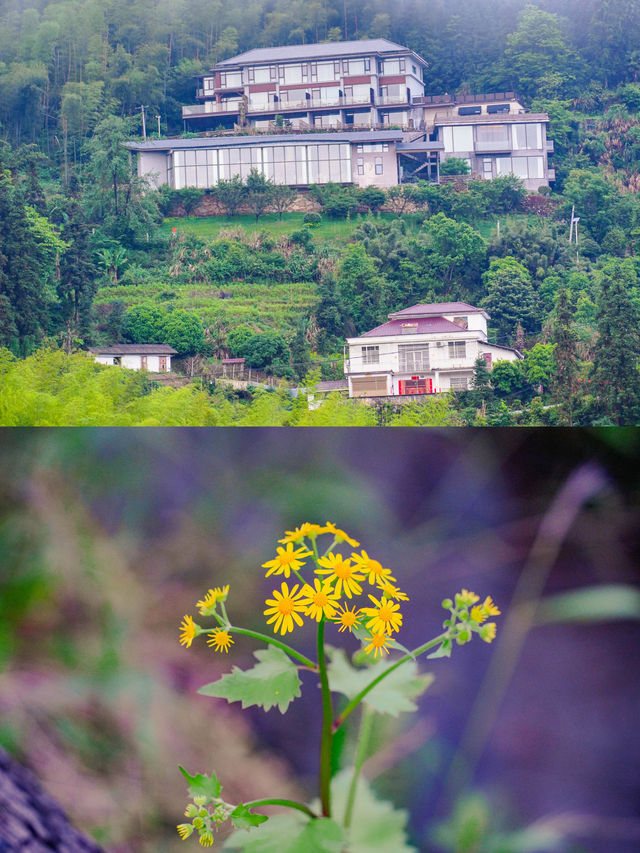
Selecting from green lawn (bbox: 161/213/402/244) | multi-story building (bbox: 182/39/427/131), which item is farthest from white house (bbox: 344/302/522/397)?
multi-story building (bbox: 182/39/427/131)

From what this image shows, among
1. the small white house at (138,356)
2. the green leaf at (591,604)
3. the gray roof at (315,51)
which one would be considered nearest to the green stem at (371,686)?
the green leaf at (591,604)

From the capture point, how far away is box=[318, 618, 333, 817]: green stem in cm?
114

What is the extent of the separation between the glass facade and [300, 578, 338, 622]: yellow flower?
1090mm

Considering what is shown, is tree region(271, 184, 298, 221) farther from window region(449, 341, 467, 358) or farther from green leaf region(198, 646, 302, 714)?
green leaf region(198, 646, 302, 714)

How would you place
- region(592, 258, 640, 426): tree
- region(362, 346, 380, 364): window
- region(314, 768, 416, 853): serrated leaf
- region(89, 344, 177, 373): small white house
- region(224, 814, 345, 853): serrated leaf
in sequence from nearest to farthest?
region(224, 814, 345, 853): serrated leaf < region(314, 768, 416, 853): serrated leaf < region(592, 258, 640, 426): tree < region(362, 346, 380, 364): window < region(89, 344, 177, 373): small white house

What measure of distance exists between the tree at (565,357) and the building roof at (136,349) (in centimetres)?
87

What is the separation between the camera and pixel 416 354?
181cm

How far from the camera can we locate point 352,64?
192 centimetres

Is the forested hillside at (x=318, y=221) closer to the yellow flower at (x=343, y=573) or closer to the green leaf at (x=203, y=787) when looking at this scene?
the yellow flower at (x=343, y=573)

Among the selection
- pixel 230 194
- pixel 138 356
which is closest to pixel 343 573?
pixel 138 356

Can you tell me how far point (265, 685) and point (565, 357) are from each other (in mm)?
1031

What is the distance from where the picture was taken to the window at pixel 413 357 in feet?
5.90

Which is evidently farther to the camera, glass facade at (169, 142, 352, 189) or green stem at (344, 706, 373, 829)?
glass facade at (169, 142, 352, 189)

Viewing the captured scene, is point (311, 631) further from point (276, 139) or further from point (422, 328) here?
point (276, 139)
